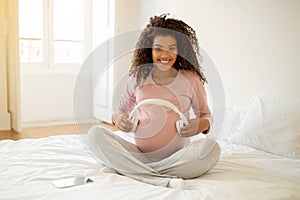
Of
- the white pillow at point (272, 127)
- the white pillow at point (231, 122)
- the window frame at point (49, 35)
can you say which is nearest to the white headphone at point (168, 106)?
the white pillow at point (272, 127)

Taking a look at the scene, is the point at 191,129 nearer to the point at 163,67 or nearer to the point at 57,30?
the point at 163,67

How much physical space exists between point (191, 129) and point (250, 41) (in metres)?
1.20

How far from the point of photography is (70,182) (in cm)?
121

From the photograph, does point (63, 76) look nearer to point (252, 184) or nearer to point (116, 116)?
point (116, 116)

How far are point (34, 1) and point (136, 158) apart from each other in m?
3.13

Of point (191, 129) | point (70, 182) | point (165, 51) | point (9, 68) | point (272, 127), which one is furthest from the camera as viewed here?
point (9, 68)

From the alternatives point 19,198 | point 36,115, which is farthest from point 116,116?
point 36,115

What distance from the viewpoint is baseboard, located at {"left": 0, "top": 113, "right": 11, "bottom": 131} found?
11.3 ft

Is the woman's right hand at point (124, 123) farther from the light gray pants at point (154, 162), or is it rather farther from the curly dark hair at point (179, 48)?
the curly dark hair at point (179, 48)

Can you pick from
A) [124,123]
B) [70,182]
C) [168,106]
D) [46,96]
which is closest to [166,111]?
[168,106]

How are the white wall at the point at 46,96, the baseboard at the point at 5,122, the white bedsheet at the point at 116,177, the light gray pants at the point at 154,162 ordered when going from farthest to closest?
the white wall at the point at 46,96
the baseboard at the point at 5,122
the light gray pants at the point at 154,162
the white bedsheet at the point at 116,177

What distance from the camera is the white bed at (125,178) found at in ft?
3.62

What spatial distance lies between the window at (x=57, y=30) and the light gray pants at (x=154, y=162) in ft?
8.28

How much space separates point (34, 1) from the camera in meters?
3.96
